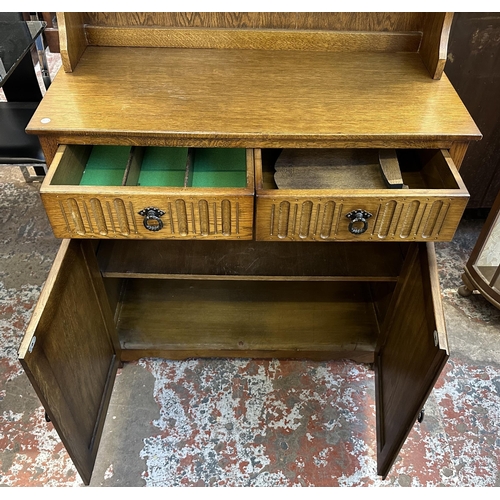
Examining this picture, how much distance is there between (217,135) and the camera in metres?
0.94

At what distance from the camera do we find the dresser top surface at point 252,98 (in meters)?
0.95

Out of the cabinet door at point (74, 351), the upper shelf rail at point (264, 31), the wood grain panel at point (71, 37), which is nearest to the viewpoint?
the cabinet door at point (74, 351)

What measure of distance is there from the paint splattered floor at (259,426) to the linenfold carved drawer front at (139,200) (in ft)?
1.97

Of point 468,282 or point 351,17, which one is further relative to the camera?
point 468,282

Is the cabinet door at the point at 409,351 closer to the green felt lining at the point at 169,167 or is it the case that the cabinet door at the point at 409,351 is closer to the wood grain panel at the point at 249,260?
the wood grain panel at the point at 249,260

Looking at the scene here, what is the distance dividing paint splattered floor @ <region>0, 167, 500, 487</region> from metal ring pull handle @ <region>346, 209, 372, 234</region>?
622 millimetres

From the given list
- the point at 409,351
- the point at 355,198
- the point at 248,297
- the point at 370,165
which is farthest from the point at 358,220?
the point at 248,297

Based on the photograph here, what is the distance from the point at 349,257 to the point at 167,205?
21.9 inches

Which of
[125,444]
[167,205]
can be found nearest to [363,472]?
[125,444]

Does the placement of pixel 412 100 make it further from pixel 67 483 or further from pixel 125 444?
pixel 67 483

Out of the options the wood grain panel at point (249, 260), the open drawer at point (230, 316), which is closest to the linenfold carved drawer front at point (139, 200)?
the open drawer at point (230, 316)

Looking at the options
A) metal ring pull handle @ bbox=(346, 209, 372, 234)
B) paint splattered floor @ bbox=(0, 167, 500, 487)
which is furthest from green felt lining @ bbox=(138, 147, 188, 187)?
paint splattered floor @ bbox=(0, 167, 500, 487)

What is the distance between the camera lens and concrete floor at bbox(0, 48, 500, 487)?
1.24m

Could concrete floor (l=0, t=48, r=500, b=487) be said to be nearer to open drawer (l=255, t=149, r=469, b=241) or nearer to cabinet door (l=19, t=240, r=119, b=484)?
cabinet door (l=19, t=240, r=119, b=484)
